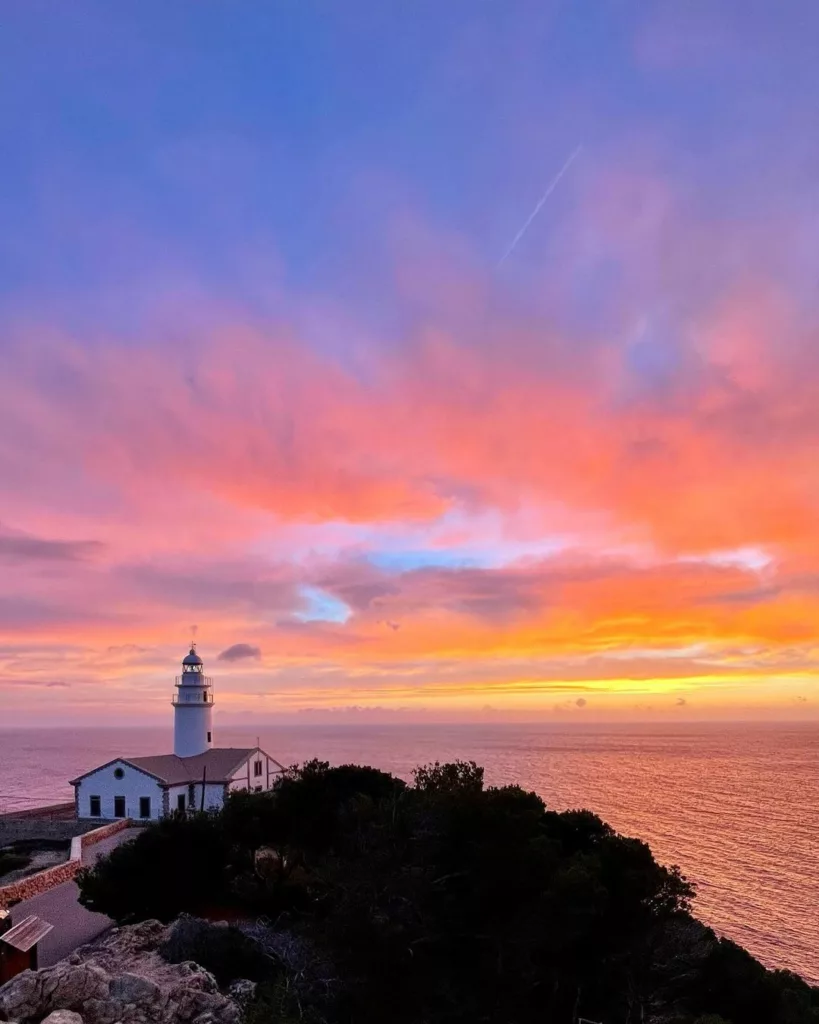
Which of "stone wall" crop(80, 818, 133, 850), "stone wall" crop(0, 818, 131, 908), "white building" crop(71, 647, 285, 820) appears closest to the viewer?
"stone wall" crop(0, 818, 131, 908)

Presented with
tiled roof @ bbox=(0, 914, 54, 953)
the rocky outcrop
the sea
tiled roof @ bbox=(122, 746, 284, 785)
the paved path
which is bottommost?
the sea

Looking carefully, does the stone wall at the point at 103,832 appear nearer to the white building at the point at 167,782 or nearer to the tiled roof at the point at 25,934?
the white building at the point at 167,782

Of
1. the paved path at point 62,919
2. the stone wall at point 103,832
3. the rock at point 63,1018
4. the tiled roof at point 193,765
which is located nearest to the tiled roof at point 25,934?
the rock at point 63,1018

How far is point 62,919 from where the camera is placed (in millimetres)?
20578

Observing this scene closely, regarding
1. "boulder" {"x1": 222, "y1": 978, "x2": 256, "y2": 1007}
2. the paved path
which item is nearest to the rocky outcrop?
"boulder" {"x1": 222, "y1": 978, "x2": 256, "y2": 1007}

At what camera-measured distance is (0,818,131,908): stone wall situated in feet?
70.1

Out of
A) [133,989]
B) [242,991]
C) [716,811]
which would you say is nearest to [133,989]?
[133,989]

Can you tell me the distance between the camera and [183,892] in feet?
67.4

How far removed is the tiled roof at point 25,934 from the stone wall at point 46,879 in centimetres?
1015

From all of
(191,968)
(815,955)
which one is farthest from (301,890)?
(815,955)

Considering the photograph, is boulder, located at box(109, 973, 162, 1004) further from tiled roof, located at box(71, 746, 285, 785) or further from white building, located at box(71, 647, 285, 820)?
tiled roof, located at box(71, 746, 285, 785)

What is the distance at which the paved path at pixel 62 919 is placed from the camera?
59.1 feet

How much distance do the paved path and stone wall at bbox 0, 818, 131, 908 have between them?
19 cm

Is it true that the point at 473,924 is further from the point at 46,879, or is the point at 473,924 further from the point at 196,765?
the point at 196,765
